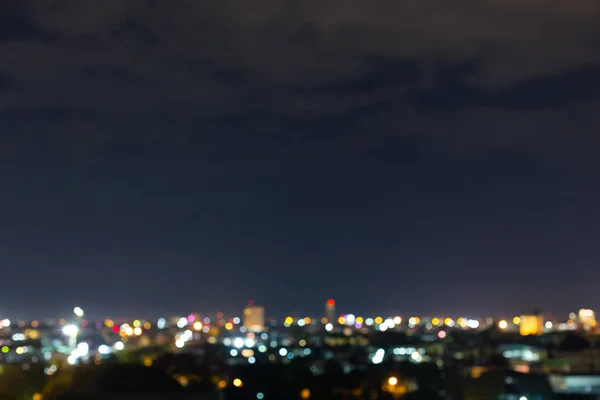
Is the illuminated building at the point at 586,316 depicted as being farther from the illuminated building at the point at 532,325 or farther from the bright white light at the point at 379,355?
the bright white light at the point at 379,355

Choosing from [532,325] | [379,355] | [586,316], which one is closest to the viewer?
[379,355]

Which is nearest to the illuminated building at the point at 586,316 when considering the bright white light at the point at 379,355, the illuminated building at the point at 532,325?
the illuminated building at the point at 532,325

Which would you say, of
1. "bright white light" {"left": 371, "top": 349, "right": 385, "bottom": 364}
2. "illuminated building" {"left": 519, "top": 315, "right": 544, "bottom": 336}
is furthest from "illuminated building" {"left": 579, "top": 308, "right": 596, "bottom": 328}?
"bright white light" {"left": 371, "top": 349, "right": 385, "bottom": 364}

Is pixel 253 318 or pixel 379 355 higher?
pixel 253 318

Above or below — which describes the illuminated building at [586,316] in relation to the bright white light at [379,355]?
above

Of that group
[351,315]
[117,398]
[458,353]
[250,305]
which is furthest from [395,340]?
[351,315]

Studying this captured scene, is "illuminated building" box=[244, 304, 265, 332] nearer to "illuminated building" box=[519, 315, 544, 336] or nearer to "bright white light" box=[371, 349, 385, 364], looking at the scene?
"illuminated building" box=[519, 315, 544, 336]

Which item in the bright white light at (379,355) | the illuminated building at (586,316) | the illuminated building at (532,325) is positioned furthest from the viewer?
the illuminated building at (586,316)

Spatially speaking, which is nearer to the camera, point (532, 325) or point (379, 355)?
point (379, 355)

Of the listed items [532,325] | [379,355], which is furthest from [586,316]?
[379,355]

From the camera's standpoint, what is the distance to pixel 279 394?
28469 millimetres

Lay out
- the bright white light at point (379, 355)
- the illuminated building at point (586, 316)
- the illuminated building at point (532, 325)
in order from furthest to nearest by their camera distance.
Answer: the illuminated building at point (586, 316), the illuminated building at point (532, 325), the bright white light at point (379, 355)

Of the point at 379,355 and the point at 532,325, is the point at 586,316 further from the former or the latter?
the point at 379,355

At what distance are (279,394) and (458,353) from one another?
31795 millimetres
